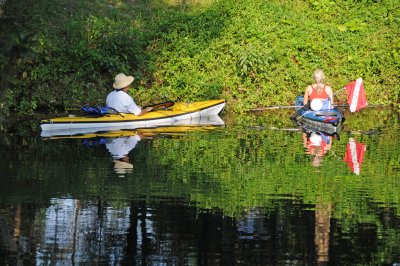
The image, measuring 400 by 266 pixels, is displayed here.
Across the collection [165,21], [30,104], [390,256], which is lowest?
[390,256]

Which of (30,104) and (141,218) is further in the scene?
(30,104)

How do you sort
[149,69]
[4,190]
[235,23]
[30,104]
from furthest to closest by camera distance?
[235,23]
[149,69]
[30,104]
[4,190]

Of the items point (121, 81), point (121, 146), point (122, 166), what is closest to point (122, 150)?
point (121, 146)

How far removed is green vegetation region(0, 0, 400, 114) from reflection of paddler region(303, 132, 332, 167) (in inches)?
204

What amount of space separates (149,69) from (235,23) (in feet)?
10.8

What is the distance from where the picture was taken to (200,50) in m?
27.3

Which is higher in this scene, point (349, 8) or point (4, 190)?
point (349, 8)

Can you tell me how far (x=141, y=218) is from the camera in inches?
466

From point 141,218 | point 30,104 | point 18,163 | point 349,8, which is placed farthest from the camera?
point 349,8

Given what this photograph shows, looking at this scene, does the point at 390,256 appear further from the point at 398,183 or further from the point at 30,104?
the point at 30,104

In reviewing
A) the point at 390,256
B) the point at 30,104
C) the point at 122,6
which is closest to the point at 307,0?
the point at 122,6

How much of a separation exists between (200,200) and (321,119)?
9271 mm

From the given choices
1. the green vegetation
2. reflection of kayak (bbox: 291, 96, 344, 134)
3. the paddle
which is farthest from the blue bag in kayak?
reflection of kayak (bbox: 291, 96, 344, 134)

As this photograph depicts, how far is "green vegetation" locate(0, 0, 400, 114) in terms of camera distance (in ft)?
83.9
